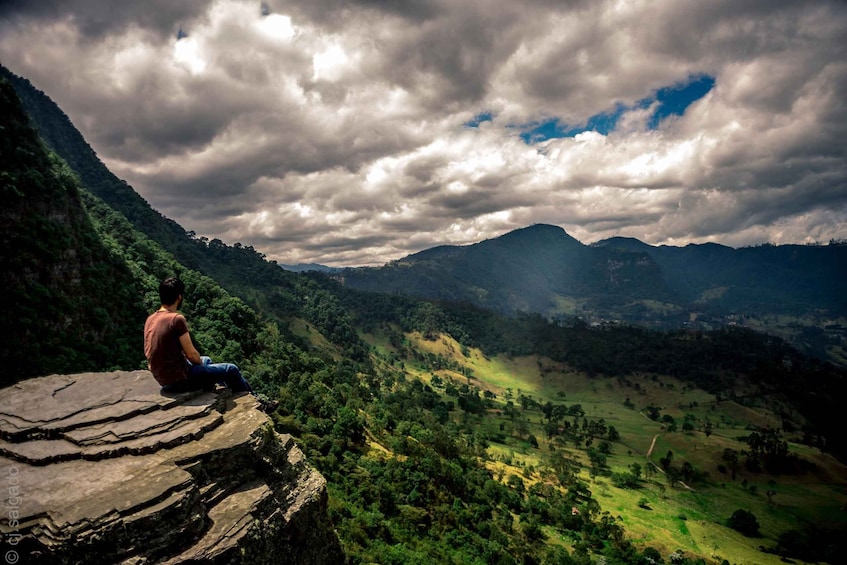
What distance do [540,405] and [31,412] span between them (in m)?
201

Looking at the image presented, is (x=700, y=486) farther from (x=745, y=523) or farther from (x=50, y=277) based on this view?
(x=50, y=277)

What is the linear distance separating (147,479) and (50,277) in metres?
62.1

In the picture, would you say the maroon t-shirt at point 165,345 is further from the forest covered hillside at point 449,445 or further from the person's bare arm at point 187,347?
the forest covered hillside at point 449,445

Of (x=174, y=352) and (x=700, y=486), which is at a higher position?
(x=174, y=352)

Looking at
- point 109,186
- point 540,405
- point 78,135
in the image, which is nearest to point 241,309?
point 109,186

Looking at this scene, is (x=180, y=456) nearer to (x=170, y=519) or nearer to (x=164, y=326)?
(x=170, y=519)

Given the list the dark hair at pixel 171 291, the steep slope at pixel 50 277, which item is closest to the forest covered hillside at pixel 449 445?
the steep slope at pixel 50 277

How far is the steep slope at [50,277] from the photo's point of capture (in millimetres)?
46625

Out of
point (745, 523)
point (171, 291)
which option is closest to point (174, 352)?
point (171, 291)

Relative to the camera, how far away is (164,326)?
1027 cm

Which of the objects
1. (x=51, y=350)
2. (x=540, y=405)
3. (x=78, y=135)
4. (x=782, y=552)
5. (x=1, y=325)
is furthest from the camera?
(x=540, y=405)

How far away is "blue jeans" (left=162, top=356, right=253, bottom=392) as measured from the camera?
11914 mm

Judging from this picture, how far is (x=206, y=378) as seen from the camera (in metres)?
12.2

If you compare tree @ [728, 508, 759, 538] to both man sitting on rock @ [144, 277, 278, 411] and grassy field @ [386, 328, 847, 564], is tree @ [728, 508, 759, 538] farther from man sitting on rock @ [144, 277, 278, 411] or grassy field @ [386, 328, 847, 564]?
man sitting on rock @ [144, 277, 278, 411]
